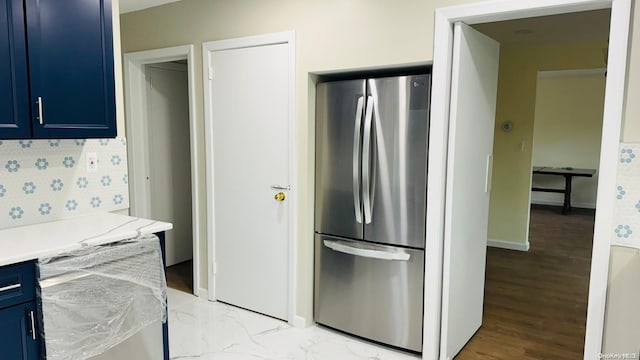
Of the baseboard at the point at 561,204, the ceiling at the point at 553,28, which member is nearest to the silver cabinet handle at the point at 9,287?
the ceiling at the point at 553,28

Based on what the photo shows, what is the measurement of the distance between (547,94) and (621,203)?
23.3ft

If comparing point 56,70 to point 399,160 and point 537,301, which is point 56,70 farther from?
point 537,301

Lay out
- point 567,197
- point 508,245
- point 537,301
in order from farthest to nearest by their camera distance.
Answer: point 567,197, point 508,245, point 537,301

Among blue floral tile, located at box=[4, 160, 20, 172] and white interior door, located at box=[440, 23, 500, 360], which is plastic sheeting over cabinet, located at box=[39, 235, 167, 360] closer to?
blue floral tile, located at box=[4, 160, 20, 172]

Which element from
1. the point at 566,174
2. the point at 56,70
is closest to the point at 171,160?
the point at 56,70

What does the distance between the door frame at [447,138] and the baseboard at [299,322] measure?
0.88 metres

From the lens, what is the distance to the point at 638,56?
6.38ft

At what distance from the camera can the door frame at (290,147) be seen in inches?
118

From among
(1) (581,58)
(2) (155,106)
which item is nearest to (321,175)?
(2) (155,106)

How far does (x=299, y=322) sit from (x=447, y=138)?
166 cm

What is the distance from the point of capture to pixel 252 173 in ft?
10.7

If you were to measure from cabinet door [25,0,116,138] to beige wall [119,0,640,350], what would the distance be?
44.4 inches

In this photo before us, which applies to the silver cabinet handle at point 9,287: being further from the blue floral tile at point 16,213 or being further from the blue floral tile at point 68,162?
the blue floral tile at point 68,162

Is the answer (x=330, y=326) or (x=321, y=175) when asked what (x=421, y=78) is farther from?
(x=330, y=326)
